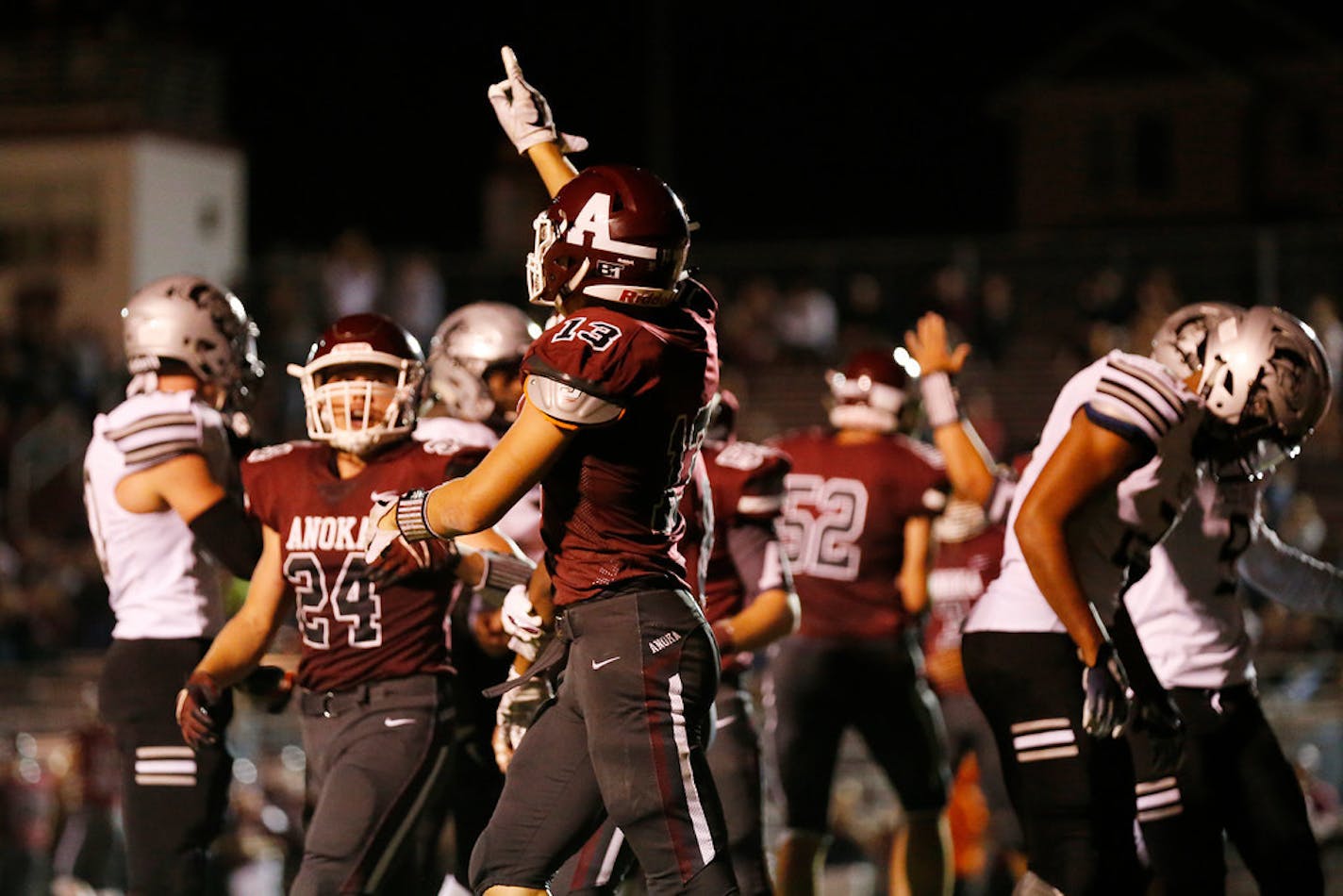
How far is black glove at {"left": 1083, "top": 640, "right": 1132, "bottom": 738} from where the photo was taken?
508cm

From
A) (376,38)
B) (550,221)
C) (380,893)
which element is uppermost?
(376,38)

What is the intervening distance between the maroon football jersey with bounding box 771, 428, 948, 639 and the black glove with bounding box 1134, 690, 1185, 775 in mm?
2345

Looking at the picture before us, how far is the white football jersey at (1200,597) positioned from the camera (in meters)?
5.77

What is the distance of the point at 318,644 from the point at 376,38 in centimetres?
3482

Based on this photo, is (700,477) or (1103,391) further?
(700,477)

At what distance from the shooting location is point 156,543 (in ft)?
19.6

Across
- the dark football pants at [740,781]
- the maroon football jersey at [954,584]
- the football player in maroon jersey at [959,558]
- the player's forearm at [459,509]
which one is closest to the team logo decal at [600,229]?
the player's forearm at [459,509]

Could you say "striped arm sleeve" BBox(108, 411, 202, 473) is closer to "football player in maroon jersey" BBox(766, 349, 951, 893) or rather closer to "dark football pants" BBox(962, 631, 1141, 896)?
"dark football pants" BBox(962, 631, 1141, 896)

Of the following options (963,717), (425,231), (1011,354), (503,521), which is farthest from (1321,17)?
(503,521)

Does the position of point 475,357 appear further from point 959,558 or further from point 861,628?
point 959,558

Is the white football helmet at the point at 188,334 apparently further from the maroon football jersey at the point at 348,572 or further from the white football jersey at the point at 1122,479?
the white football jersey at the point at 1122,479

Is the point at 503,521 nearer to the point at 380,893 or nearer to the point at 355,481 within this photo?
the point at 355,481

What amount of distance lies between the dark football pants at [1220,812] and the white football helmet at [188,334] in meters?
2.98

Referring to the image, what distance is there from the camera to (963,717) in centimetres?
870
